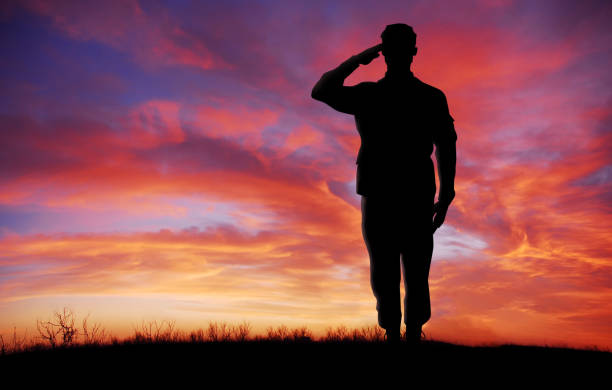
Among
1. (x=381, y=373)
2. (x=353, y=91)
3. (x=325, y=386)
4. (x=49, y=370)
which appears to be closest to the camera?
(x=325, y=386)

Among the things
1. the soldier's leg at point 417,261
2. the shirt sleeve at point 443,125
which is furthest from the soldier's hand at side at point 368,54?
the soldier's leg at point 417,261

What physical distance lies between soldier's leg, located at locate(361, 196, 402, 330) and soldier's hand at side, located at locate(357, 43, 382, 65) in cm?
150

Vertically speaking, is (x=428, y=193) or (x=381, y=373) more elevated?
(x=428, y=193)

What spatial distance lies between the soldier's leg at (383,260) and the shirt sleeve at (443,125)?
1.11 meters

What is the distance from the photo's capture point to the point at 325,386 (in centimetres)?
496

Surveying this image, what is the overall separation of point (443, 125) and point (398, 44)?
3.55ft

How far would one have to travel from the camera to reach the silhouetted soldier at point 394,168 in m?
5.89

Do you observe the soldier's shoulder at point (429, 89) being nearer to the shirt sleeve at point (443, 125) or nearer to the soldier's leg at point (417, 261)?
the shirt sleeve at point (443, 125)

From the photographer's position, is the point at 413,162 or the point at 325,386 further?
the point at 413,162

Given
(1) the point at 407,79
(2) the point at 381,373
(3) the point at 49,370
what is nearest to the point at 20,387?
(3) the point at 49,370

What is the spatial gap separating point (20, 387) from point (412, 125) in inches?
199

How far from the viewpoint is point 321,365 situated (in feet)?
19.0

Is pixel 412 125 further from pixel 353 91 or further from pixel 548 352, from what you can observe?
pixel 548 352

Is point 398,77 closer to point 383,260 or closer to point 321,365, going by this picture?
point 383,260
